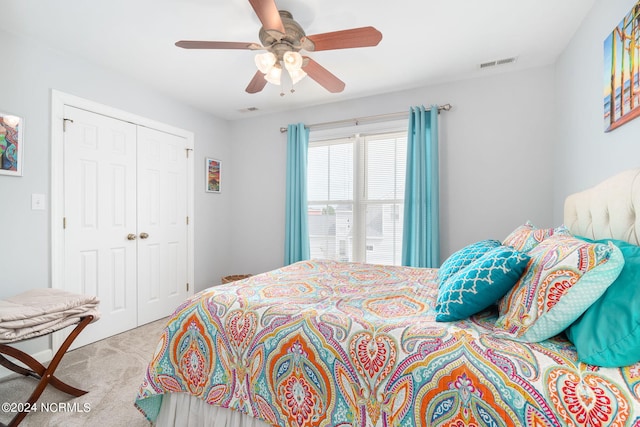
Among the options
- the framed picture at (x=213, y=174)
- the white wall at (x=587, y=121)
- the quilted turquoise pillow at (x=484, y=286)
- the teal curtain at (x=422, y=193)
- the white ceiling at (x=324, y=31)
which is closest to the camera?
the quilted turquoise pillow at (x=484, y=286)

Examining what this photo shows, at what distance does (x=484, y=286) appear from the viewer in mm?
1165

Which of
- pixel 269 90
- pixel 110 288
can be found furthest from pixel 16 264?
pixel 269 90

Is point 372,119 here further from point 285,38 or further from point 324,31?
point 285,38

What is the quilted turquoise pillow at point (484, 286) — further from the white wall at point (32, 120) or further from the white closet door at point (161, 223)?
the white closet door at point (161, 223)

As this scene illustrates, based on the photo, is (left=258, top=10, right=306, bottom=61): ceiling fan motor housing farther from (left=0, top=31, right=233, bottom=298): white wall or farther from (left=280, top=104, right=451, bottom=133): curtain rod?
(left=0, top=31, right=233, bottom=298): white wall

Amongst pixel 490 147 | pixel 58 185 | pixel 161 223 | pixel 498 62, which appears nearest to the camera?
pixel 58 185

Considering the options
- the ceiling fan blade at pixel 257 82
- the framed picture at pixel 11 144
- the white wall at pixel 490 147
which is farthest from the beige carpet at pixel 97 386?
the white wall at pixel 490 147

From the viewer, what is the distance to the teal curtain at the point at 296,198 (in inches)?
144

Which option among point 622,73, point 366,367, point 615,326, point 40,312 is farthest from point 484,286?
point 40,312

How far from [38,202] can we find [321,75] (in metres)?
2.42

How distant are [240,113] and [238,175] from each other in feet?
2.74

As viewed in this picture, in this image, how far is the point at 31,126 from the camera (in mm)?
2322

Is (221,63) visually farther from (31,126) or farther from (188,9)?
(31,126)

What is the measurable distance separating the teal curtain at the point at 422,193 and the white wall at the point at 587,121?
99 centimetres
